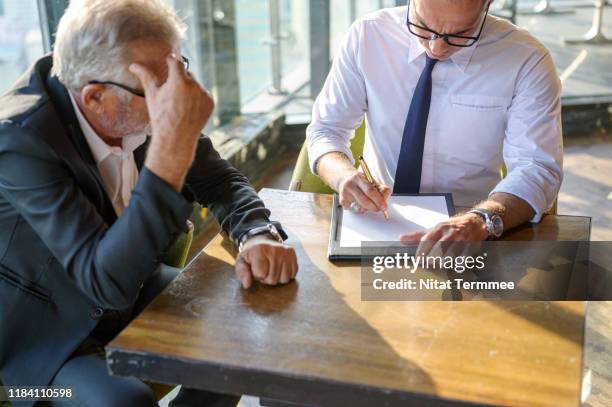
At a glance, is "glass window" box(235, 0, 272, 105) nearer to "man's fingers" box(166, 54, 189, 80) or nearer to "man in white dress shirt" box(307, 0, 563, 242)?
"man in white dress shirt" box(307, 0, 563, 242)

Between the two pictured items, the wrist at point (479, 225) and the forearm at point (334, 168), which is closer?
the wrist at point (479, 225)

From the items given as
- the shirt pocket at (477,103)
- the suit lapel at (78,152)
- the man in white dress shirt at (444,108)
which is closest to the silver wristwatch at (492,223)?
the man in white dress shirt at (444,108)

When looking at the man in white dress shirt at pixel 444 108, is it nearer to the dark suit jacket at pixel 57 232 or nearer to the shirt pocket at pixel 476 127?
the shirt pocket at pixel 476 127

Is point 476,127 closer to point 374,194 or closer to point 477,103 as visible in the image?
point 477,103

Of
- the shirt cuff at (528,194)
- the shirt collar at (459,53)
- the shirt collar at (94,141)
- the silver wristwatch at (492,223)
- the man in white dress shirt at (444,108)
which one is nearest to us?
the shirt collar at (94,141)

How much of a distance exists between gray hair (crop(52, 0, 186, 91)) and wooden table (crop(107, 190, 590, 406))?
489mm

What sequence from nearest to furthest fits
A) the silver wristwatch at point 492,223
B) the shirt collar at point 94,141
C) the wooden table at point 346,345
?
the wooden table at point 346,345 < the shirt collar at point 94,141 < the silver wristwatch at point 492,223

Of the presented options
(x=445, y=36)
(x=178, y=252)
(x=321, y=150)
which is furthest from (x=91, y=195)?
(x=445, y=36)

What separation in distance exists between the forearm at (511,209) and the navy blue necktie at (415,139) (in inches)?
15.4

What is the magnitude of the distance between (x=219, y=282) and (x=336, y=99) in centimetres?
99

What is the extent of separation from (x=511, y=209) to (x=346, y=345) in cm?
73

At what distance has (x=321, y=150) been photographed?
86.4 inches

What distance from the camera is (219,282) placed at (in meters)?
1.52

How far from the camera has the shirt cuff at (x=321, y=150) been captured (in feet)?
7.17
